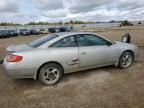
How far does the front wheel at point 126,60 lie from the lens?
19.1ft

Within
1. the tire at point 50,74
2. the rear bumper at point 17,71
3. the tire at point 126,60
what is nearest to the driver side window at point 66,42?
the tire at point 50,74

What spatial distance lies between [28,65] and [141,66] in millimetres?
4117

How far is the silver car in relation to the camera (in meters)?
4.35

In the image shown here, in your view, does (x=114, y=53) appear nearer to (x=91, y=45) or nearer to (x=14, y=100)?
(x=91, y=45)

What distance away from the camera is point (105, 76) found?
5.24 meters

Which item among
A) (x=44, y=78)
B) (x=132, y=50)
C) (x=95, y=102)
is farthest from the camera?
(x=132, y=50)

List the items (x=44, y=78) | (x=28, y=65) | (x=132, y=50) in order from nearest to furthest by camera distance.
Answer: (x=28, y=65), (x=44, y=78), (x=132, y=50)

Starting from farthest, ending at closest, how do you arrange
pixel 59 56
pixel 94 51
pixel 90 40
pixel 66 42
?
pixel 90 40 < pixel 94 51 < pixel 66 42 < pixel 59 56

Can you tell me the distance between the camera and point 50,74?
4680mm

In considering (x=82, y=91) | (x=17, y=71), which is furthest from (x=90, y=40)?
(x=17, y=71)

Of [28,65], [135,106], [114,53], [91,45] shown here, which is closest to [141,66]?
[114,53]

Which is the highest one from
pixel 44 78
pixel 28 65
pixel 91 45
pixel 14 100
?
pixel 91 45

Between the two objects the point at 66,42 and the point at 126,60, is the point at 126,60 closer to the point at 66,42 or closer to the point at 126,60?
the point at 126,60

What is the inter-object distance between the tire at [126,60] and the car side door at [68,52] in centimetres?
176
